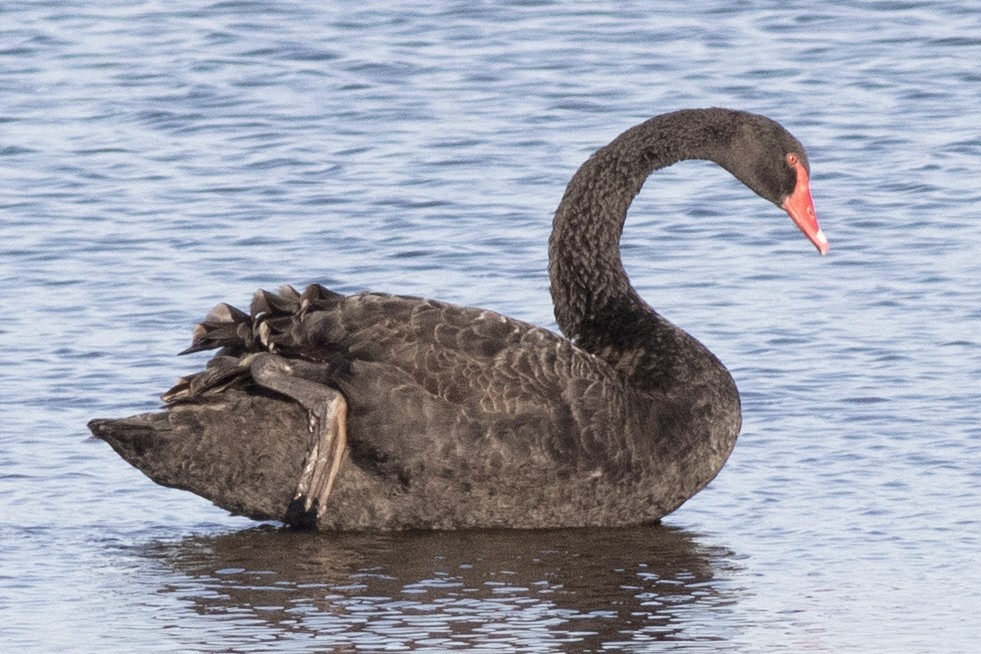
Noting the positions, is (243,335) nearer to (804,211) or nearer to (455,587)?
(455,587)

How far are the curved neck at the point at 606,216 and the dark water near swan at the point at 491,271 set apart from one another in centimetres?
77

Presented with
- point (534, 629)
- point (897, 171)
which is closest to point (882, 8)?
point (897, 171)

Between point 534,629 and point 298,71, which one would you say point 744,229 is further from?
point 534,629

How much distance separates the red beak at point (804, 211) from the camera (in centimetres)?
843

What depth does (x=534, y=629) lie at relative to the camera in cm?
621

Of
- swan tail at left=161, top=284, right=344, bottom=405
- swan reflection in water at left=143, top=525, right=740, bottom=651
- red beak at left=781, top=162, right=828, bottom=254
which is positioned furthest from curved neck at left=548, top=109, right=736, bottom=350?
swan tail at left=161, top=284, right=344, bottom=405

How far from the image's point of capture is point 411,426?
7.23 metres

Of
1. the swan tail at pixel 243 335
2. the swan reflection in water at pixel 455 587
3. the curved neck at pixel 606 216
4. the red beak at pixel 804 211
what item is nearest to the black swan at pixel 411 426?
the swan tail at pixel 243 335

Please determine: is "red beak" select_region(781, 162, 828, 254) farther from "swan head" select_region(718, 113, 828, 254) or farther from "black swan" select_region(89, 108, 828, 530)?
"black swan" select_region(89, 108, 828, 530)

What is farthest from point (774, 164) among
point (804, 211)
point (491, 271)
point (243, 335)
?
point (243, 335)

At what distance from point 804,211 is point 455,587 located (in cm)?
258

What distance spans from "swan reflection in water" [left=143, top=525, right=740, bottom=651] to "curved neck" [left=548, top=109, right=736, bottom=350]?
954 mm

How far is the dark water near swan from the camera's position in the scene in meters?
6.50

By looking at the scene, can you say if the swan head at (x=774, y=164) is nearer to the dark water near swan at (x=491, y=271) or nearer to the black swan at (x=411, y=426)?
the dark water near swan at (x=491, y=271)
